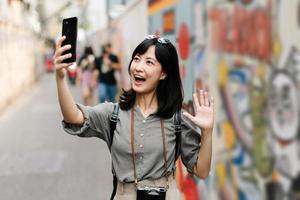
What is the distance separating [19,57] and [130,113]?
2105 centimetres

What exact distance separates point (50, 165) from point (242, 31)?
4934mm

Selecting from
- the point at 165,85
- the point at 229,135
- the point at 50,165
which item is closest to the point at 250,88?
the point at 229,135

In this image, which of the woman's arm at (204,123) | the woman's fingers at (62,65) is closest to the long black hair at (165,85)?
A: the woman's arm at (204,123)

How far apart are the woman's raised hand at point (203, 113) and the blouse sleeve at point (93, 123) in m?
0.39

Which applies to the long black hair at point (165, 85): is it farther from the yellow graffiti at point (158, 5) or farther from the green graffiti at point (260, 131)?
the yellow graffiti at point (158, 5)

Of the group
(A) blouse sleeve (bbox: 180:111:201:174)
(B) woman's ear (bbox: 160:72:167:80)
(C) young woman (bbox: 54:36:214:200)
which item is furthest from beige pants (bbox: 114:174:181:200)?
(B) woman's ear (bbox: 160:72:167:80)

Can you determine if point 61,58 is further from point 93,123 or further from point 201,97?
point 201,97

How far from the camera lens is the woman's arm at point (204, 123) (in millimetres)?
2594

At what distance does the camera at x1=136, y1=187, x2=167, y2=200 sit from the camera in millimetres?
2586

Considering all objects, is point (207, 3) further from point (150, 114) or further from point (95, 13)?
point (95, 13)

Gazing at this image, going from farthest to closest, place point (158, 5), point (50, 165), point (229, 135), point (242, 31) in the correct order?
point (50, 165) < point (158, 5) < point (229, 135) < point (242, 31)

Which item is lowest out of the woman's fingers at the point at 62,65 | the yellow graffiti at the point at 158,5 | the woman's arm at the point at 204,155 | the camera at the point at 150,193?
the camera at the point at 150,193

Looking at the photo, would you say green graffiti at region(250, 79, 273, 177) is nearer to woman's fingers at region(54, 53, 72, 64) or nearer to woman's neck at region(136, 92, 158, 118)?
woman's neck at region(136, 92, 158, 118)

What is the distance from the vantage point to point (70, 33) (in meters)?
2.59
